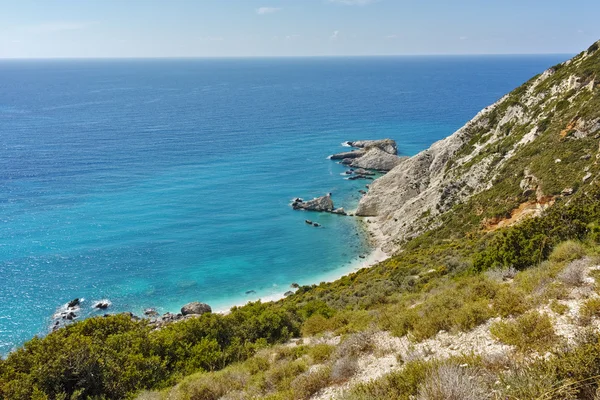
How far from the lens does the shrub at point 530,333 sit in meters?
8.86

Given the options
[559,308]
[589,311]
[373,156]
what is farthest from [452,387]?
[373,156]

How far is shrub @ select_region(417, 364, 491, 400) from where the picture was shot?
6738 millimetres

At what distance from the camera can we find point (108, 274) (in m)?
47.1

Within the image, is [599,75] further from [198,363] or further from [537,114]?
[198,363]

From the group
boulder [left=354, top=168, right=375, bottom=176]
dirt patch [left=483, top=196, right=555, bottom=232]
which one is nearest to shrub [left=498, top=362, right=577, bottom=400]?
dirt patch [left=483, top=196, right=555, bottom=232]

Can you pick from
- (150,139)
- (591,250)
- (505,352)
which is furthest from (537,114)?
(150,139)

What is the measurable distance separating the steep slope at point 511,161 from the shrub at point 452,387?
30.0 m

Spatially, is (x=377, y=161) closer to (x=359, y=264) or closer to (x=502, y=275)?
(x=359, y=264)

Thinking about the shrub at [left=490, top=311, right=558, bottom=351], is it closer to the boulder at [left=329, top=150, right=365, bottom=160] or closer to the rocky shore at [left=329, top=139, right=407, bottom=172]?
the rocky shore at [left=329, top=139, right=407, bottom=172]

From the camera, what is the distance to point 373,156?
9006 cm

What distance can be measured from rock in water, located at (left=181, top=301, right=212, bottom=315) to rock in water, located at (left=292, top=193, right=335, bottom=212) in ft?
100

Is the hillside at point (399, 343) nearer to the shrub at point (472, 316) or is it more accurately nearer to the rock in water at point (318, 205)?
the shrub at point (472, 316)

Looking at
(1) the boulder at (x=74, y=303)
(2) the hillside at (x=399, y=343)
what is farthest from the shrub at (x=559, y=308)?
(1) the boulder at (x=74, y=303)

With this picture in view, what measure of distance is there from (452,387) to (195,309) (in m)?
36.4
